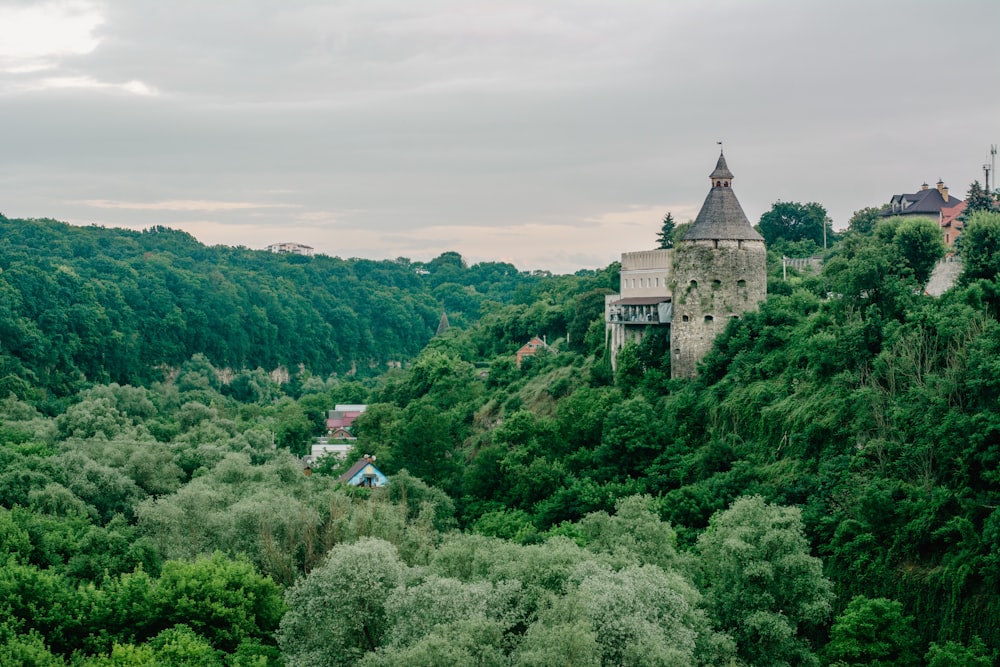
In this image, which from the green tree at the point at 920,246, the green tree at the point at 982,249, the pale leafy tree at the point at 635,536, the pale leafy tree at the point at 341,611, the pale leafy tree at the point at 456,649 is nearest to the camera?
the pale leafy tree at the point at 456,649

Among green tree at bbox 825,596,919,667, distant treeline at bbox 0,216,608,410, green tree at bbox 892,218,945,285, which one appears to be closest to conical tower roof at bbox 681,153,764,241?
green tree at bbox 892,218,945,285

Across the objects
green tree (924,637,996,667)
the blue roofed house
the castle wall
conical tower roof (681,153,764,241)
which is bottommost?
the blue roofed house

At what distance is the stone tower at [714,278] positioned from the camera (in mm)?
50812

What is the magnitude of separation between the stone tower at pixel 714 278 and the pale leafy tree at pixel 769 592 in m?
18.5

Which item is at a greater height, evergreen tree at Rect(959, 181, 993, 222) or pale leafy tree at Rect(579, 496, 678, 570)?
evergreen tree at Rect(959, 181, 993, 222)

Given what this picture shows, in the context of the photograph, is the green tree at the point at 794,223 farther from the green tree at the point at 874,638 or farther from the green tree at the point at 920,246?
the green tree at the point at 874,638

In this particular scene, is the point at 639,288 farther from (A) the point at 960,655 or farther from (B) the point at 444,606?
(B) the point at 444,606

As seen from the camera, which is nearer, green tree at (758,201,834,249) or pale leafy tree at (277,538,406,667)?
pale leafy tree at (277,538,406,667)

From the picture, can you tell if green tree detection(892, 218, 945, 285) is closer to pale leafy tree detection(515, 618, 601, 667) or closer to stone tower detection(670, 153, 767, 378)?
stone tower detection(670, 153, 767, 378)

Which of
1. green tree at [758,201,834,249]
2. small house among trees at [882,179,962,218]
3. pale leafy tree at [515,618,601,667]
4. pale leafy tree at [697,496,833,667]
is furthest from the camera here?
green tree at [758,201,834,249]

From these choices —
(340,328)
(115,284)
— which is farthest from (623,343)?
(340,328)

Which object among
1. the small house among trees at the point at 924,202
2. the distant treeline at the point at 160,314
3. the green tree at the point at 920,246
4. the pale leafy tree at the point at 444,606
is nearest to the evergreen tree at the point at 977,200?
the small house among trees at the point at 924,202

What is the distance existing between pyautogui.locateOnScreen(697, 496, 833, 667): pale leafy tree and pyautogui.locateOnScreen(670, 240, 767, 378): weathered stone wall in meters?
18.4

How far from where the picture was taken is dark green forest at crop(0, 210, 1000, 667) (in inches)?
1197
